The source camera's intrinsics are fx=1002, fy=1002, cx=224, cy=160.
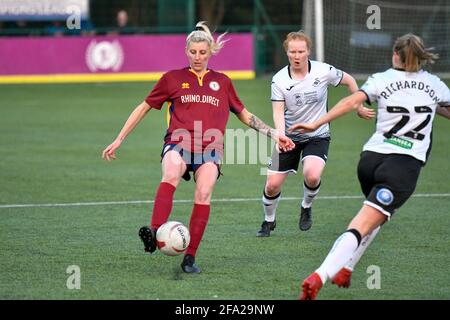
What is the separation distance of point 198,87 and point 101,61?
80.4ft

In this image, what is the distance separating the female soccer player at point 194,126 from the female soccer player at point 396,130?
1.40 meters

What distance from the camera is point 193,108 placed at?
8.38 meters

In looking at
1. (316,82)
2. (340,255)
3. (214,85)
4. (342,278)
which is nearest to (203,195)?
(214,85)

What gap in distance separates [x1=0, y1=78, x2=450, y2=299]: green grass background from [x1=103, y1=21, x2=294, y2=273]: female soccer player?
2.14ft

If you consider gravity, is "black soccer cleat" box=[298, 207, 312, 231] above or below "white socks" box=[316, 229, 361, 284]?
below

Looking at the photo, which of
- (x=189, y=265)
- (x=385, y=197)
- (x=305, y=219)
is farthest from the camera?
(x=305, y=219)

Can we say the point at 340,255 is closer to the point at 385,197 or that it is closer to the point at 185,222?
the point at 385,197

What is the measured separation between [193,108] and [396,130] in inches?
76.5

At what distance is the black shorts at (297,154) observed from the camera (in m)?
10.2

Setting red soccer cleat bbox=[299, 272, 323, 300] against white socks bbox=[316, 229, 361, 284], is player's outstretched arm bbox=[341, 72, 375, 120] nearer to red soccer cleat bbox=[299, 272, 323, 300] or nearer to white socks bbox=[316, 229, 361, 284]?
white socks bbox=[316, 229, 361, 284]

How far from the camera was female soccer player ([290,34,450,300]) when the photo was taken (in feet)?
23.1

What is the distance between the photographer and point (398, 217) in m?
11.0

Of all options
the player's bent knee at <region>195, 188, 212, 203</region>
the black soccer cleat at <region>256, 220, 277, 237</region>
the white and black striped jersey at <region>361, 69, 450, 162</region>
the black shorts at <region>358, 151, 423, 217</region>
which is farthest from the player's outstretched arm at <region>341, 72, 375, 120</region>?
the black soccer cleat at <region>256, 220, 277, 237</region>
